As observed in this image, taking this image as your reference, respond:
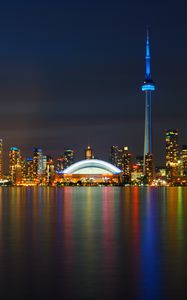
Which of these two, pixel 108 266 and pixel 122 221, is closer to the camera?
pixel 108 266

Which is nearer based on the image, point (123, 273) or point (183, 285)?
point (183, 285)

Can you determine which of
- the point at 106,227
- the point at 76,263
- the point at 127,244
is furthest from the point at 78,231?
the point at 76,263

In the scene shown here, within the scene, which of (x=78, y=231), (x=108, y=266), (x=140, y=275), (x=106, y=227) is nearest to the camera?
(x=140, y=275)

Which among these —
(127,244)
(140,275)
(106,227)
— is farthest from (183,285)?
(106,227)

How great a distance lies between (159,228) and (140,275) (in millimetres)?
17411

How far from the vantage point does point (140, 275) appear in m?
19.6

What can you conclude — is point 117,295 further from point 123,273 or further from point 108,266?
point 108,266

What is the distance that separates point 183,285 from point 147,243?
1038cm

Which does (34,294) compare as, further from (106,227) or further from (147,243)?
(106,227)

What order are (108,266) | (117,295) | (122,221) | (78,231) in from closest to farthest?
1. (117,295)
2. (108,266)
3. (78,231)
4. (122,221)

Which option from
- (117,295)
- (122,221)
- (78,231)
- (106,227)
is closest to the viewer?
(117,295)

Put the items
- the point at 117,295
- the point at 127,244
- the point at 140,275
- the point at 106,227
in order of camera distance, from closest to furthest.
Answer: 1. the point at 117,295
2. the point at 140,275
3. the point at 127,244
4. the point at 106,227

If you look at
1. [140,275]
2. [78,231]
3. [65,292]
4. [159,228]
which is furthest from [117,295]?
[159,228]

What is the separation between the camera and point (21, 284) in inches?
714
